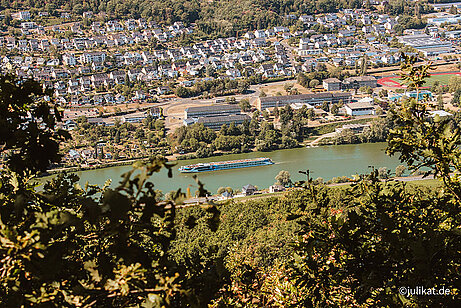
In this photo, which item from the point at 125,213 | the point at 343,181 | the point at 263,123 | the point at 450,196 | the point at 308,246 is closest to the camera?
the point at 125,213

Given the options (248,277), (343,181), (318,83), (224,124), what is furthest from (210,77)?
(248,277)

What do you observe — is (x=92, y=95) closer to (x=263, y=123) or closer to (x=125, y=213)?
(x=263, y=123)

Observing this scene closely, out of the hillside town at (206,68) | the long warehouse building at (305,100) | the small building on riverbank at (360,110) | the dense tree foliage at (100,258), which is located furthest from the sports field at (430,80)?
the dense tree foliage at (100,258)

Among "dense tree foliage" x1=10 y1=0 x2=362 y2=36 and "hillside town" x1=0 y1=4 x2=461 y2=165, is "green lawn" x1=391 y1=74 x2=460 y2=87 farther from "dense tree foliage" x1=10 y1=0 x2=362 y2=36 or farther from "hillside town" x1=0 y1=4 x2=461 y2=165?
"dense tree foliage" x1=10 y1=0 x2=362 y2=36

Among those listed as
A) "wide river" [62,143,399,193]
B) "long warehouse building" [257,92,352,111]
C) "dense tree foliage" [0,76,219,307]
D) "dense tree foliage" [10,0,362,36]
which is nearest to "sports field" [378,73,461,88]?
"long warehouse building" [257,92,352,111]

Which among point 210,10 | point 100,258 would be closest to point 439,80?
point 210,10

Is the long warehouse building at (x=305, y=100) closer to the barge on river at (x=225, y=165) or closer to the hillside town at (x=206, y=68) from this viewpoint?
the hillside town at (x=206, y=68)

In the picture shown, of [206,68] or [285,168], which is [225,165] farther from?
[206,68]
